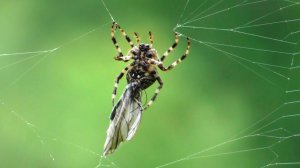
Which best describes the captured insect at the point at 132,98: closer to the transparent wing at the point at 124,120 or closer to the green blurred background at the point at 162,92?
the transparent wing at the point at 124,120

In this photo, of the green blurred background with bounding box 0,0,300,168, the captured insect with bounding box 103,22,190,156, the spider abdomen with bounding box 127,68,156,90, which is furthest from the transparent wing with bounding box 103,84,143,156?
the green blurred background with bounding box 0,0,300,168

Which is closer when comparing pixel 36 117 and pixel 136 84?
pixel 136 84

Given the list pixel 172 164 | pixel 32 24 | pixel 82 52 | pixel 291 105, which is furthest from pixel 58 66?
pixel 291 105

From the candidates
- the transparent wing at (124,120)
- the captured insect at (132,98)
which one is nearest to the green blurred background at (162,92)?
the captured insect at (132,98)

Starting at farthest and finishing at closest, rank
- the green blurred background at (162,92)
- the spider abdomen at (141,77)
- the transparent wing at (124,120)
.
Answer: the green blurred background at (162,92), the spider abdomen at (141,77), the transparent wing at (124,120)

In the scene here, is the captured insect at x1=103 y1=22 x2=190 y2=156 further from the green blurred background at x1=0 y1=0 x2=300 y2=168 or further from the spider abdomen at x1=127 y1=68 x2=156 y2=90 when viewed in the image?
the green blurred background at x1=0 y1=0 x2=300 y2=168

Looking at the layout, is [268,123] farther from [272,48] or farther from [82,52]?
[82,52]

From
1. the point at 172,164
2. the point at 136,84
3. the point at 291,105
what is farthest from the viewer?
the point at 291,105

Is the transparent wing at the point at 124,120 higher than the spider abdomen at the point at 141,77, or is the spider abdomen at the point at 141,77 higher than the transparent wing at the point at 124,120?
the spider abdomen at the point at 141,77

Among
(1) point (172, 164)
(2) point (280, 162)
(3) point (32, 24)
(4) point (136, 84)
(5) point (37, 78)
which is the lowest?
(2) point (280, 162)
